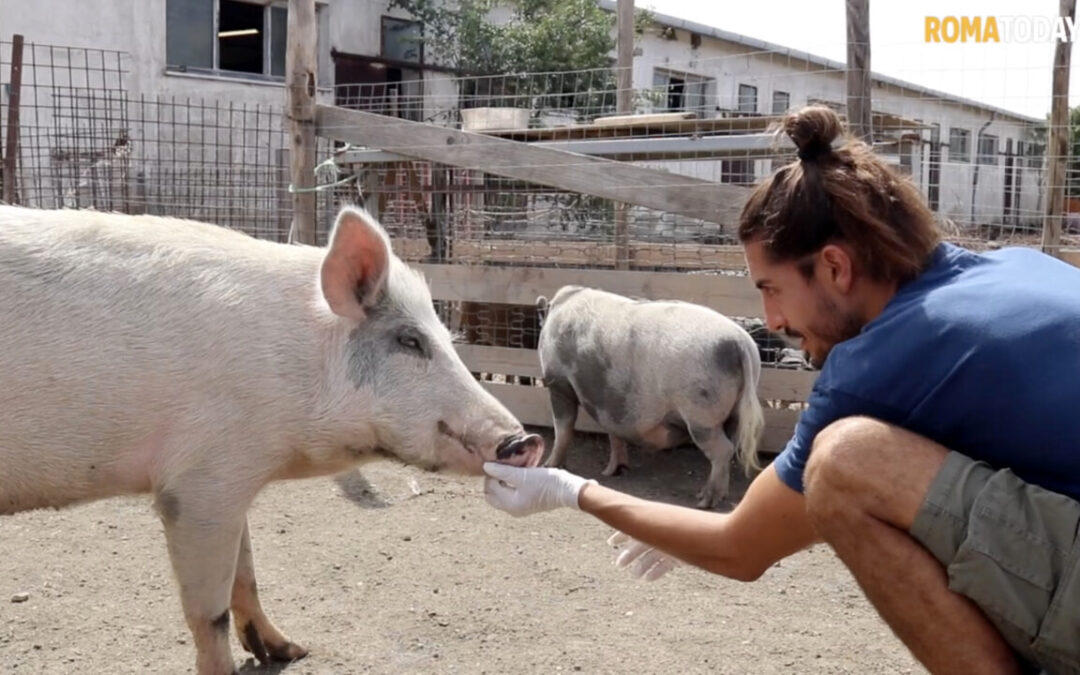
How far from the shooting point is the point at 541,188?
29.3 ft

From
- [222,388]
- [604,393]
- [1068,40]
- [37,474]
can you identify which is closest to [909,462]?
[222,388]

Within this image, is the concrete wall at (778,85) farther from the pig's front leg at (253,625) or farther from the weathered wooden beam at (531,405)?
the pig's front leg at (253,625)

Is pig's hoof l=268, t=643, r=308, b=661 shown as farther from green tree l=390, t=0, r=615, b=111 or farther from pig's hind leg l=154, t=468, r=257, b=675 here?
green tree l=390, t=0, r=615, b=111

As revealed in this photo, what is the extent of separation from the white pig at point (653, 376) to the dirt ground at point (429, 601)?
0.97 metres

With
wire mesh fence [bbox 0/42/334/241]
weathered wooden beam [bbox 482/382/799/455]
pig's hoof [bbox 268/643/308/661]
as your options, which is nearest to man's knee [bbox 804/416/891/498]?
pig's hoof [bbox 268/643/308/661]

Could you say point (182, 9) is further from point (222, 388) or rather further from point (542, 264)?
point (222, 388)

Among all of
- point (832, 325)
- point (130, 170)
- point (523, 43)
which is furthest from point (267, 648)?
point (523, 43)

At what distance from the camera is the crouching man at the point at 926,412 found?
2264 millimetres

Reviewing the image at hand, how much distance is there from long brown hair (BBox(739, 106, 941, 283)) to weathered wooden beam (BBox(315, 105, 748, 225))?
360cm

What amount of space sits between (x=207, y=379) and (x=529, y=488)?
40.3 inches

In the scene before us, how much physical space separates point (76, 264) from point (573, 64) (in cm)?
1376

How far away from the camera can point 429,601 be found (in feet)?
14.6

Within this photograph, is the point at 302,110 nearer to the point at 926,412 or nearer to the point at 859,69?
the point at 859,69

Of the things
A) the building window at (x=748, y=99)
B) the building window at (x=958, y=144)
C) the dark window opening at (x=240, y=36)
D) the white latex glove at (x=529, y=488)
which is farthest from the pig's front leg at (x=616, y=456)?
the building window at (x=958, y=144)
